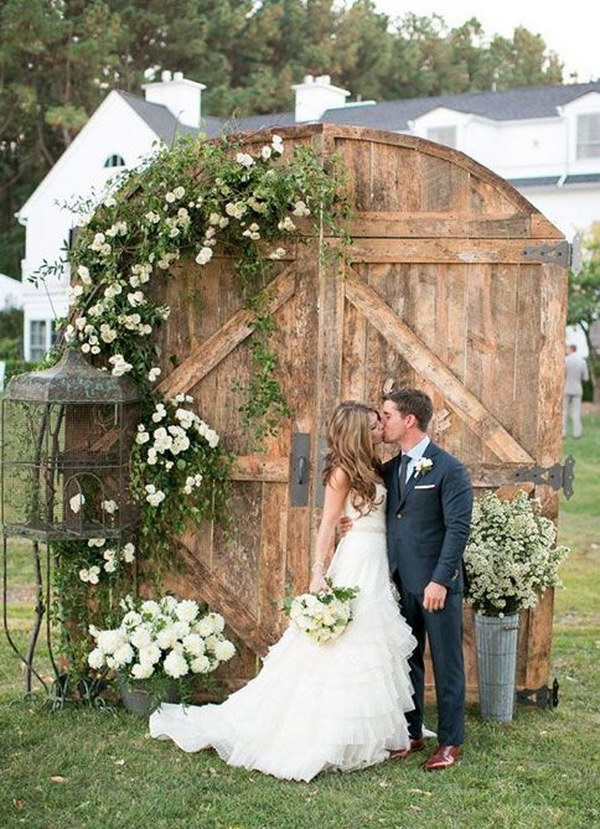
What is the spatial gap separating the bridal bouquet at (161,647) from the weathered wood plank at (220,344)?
4.02 feet

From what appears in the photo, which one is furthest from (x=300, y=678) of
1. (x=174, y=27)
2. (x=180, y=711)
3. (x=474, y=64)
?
(x=474, y=64)

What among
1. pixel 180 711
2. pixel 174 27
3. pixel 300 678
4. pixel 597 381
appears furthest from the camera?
pixel 174 27

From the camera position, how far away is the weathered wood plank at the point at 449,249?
6.75m

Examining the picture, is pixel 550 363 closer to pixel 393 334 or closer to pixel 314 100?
pixel 393 334

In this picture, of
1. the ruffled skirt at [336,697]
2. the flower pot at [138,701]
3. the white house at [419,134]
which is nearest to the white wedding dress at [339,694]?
the ruffled skirt at [336,697]

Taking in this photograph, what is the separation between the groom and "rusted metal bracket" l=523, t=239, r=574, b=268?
1.28 m

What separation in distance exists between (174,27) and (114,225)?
105ft

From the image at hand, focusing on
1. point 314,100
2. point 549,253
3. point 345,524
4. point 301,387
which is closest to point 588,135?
point 314,100

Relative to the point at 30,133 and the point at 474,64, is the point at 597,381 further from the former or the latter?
the point at 474,64

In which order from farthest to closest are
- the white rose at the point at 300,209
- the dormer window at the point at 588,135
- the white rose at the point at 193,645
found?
the dormer window at the point at 588,135 → the white rose at the point at 300,209 → the white rose at the point at 193,645

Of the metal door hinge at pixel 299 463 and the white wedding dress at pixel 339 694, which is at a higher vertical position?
the metal door hinge at pixel 299 463

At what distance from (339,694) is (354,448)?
1.15m

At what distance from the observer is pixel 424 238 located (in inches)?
266

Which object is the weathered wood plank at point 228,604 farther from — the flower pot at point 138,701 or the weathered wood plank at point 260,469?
the flower pot at point 138,701
